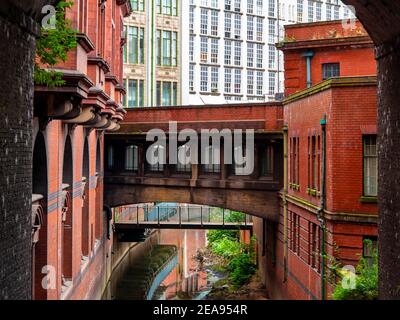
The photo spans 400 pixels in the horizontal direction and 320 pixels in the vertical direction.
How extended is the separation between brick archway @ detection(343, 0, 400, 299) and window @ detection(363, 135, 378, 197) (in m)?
5.95

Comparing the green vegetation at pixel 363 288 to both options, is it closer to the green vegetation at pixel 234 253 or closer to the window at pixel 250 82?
the green vegetation at pixel 234 253

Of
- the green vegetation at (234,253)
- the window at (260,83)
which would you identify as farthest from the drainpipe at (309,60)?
the window at (260,83)

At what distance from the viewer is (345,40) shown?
29250 mm

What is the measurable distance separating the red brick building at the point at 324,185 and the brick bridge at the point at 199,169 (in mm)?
1349

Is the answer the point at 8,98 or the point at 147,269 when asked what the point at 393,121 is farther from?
the point at 147,269

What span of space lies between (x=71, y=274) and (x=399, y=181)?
11.6 m

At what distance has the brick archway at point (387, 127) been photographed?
10508 millimetres

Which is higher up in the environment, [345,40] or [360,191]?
[345,40]

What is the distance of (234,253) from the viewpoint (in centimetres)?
4028

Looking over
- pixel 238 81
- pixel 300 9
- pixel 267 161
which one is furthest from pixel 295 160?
pixel 300 9

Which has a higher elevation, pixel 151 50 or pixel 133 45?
pixel 133 45

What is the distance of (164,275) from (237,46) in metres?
38.0

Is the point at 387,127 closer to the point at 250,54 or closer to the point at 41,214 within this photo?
the point at 41,214
